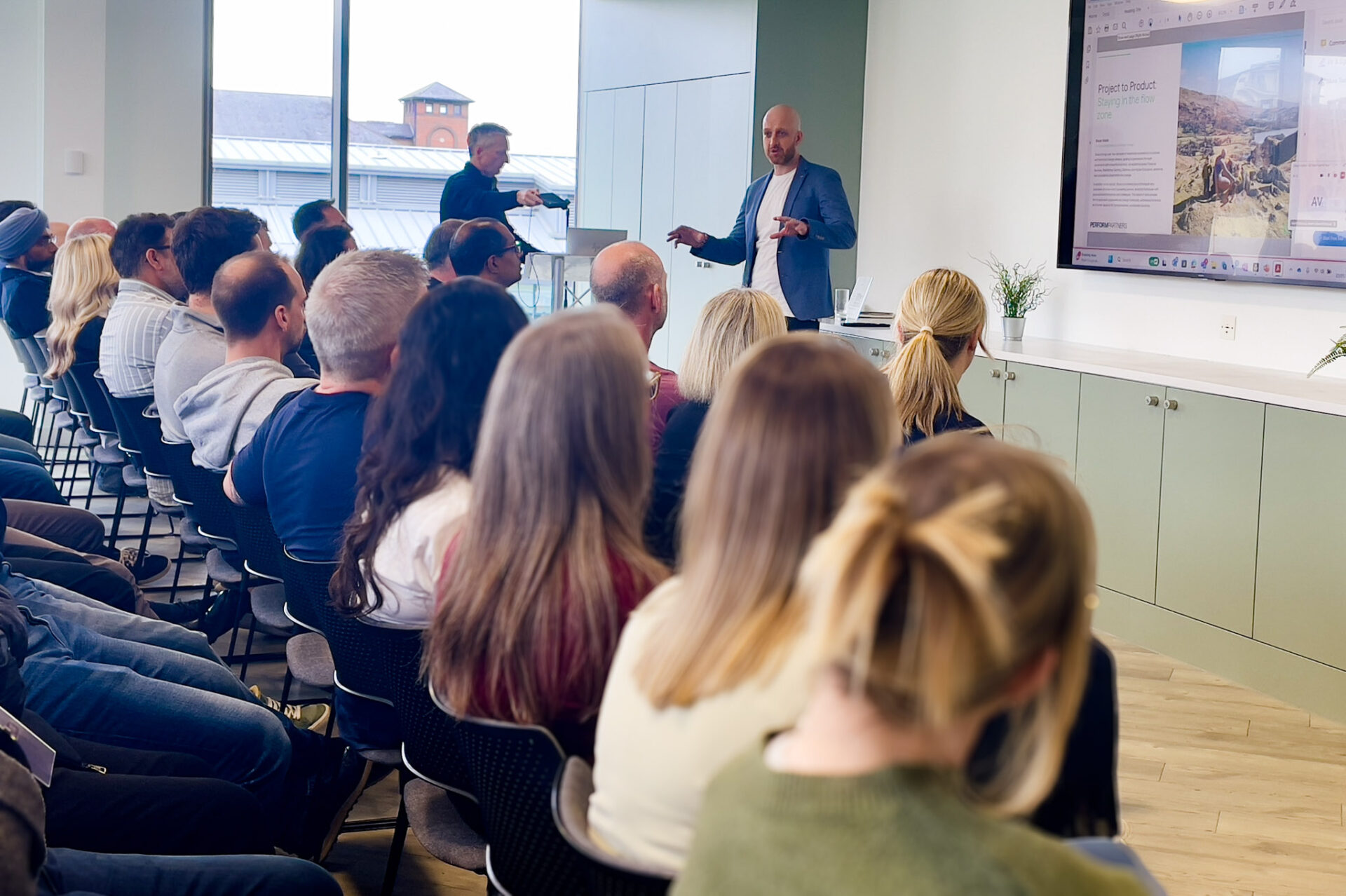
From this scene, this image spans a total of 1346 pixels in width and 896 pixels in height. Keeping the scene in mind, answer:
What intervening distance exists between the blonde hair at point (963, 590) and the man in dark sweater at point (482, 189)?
5569 mm

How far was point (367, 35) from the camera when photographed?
8.85 m

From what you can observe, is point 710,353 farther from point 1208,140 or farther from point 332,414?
point 1208,140

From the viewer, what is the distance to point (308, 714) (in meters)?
3.01

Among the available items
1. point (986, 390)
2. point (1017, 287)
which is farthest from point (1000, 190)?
point (986, 390)

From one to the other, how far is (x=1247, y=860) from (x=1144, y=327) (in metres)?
A: 2.83

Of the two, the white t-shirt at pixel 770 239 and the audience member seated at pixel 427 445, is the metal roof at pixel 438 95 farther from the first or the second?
the audience member seated at pixel 427 445

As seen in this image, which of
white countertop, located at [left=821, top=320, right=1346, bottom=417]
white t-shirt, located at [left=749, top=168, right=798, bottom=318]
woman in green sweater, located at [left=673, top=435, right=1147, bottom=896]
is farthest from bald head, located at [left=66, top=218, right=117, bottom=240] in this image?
woman in green sweater, located at [left=673, top=435, right=1147, bottom=896]

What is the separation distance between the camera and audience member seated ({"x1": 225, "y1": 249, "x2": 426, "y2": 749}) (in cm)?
259

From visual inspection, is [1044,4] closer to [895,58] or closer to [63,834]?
[895,58]

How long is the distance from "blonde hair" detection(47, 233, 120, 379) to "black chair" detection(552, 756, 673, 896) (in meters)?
3.99

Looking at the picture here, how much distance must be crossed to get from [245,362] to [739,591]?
107 inches

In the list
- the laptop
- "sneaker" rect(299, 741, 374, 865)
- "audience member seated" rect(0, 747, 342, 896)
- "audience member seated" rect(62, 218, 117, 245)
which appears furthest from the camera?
the laptop

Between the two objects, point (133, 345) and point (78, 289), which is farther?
point (78, 289)

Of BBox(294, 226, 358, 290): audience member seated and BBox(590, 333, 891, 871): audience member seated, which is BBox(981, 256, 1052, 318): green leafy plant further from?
BBox(590, 333, 891, 871): audience member seated
